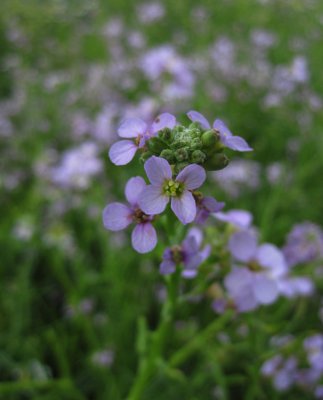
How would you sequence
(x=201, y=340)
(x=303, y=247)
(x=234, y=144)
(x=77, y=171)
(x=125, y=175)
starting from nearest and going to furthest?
(x=234, y=144) < (x=201, y=340) < (x=303, y=247) < (x=77, y=171) < (x=125, y=175)

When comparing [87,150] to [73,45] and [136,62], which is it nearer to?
[136,62]

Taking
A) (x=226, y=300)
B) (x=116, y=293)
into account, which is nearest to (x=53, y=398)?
(x=116, y=293)

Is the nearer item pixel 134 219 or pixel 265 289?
pixel 134 219

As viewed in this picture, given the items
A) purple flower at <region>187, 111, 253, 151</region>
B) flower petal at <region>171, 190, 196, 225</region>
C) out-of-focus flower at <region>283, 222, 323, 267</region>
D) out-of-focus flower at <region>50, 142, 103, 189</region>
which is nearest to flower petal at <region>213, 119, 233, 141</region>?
purple flower at <region>187, 111, 253, 151</region>

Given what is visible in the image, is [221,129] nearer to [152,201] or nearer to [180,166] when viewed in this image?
[180,166]

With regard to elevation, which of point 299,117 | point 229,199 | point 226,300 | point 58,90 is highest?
point 58,90

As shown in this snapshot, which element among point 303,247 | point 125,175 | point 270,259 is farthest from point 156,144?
point 125,175
